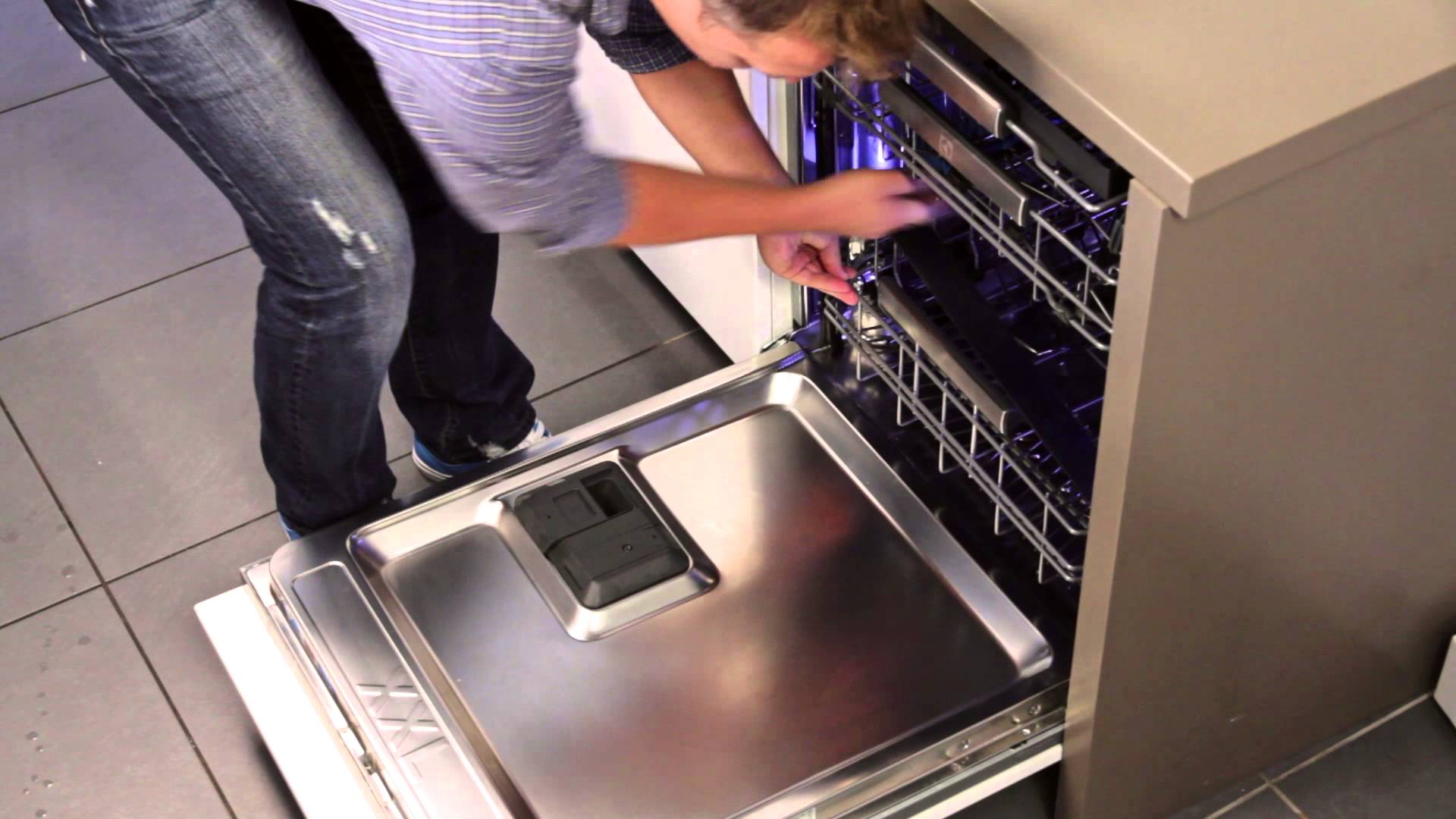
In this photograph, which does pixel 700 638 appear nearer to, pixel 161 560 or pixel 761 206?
pixel 761 206

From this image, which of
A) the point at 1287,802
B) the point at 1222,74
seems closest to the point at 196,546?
the point at 1287,802

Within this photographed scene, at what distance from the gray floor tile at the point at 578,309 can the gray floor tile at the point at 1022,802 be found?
29.4 inches

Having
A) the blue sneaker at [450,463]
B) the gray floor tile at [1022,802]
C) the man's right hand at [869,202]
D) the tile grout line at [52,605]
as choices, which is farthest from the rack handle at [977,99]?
the tile grout line at [52,605]

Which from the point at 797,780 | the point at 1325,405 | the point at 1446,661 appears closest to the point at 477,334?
the point at 797,780

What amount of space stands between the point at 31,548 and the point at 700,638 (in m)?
0.87

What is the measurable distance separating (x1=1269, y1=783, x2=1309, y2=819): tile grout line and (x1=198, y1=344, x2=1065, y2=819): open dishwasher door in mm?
295

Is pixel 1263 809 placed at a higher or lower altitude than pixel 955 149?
lower

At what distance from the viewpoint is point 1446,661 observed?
54.4 inches

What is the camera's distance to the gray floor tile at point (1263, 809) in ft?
4.57

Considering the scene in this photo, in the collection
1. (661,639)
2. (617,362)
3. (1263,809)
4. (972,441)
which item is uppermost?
(972,441)

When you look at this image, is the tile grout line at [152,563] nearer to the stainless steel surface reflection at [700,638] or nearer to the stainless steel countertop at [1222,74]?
the stainless steel surface reflection at [700,638]

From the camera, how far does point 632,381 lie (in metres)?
1.85

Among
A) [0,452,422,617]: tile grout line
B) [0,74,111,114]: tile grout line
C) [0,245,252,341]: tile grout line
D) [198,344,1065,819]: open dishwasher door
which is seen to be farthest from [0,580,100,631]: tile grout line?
[0,74,111,114]: tile grout line

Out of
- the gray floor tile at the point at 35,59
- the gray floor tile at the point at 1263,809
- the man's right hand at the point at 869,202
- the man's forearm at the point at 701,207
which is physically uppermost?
the man's forearm at the point at 701,207
